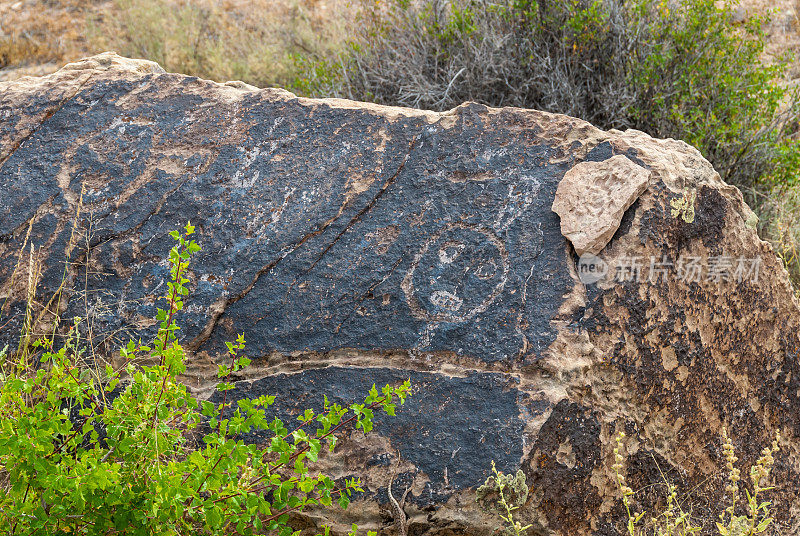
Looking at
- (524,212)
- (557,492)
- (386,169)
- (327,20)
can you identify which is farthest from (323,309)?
(327,20)

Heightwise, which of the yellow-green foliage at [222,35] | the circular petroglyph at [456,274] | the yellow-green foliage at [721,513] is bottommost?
the yellow-green foliage at [222,35]

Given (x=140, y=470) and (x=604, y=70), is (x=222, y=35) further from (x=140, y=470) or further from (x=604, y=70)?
(x=140, y=470)

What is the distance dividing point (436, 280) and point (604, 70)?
9.23 ft

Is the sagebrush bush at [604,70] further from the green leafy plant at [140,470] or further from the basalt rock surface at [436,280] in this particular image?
the green leafy plant at [140,470]

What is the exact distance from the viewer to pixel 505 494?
197 centimetres

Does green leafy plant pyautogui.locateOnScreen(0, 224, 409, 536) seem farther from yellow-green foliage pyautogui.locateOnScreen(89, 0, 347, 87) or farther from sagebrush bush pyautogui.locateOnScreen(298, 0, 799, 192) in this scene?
yellow-green foliage pyautogui.locateOnScreen(89, 0, 347, 87)

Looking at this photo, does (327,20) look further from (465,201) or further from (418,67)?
(465,201)

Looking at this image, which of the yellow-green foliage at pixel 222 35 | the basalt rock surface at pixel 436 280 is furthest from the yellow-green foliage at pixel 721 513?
the yellow-green foliage at pixel 222 35

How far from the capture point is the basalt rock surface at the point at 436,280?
2.07 meters

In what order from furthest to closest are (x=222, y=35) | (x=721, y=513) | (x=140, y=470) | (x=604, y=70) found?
(x=222, y=35) < (x=604, y=70) < (x=721, y=513) < (x=140, y=470)

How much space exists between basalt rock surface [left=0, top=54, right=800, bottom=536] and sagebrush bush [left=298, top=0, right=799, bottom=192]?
1.84 metres

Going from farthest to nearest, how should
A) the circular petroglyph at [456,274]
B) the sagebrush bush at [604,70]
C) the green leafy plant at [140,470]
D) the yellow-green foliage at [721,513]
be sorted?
the sagebrush bush at [604,70]
the circular petroglyph at [456,274]
the yellow-green foliage at [721,513]
the green leafy plant at [140,470]

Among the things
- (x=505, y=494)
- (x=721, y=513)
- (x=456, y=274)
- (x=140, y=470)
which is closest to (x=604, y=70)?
(x=456, y=274)

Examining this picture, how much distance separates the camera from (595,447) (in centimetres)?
207
